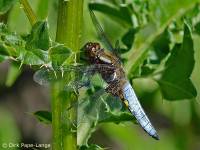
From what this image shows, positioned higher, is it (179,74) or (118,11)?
(118,11)

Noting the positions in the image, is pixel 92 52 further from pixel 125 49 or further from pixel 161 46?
pixel 161 46

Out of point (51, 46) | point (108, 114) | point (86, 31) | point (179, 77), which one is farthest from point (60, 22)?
point (86, 31)

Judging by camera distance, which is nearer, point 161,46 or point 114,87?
point 114,87

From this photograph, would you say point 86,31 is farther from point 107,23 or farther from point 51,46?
point 51,46

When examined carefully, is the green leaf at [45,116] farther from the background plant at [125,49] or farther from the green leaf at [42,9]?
the green leaf at [42,9]

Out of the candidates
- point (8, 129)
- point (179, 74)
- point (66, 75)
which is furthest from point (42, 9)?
point (8, 129)

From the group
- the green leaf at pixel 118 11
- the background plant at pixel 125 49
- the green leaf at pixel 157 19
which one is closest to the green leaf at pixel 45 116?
the background plant at pixel 125 49

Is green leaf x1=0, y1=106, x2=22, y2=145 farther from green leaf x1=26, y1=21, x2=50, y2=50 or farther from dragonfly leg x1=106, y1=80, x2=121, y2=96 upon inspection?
green leaf x1=26, y1=21, x2=50, y2=50
